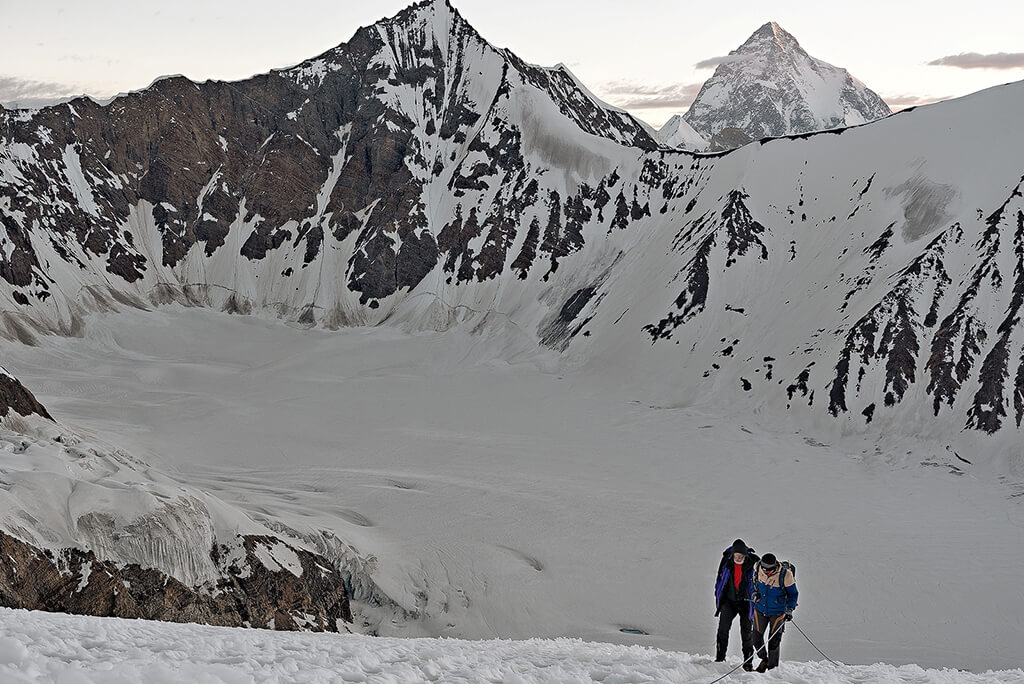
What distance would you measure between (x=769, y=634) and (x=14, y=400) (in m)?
31.5

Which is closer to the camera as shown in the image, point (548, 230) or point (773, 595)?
point (773, 595)

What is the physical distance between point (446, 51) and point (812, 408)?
77.3 meters

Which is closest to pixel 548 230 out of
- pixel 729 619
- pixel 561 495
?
pixel 561 495

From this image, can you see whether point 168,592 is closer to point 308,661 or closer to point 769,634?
point 308,661

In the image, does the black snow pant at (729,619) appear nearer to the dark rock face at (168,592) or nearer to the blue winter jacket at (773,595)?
the blue winter jacket at (773,595)

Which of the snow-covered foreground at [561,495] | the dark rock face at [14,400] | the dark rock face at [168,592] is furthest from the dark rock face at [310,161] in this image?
the dark rock face at [168,592]

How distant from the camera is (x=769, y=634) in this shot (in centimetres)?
1430

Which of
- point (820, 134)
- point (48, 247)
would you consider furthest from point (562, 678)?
point (48, 247)

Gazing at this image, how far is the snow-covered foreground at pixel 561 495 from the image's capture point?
3572 centimetres

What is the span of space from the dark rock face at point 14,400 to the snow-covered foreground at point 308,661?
21.7 metres

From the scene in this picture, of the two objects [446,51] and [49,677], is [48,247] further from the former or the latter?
[49,677]

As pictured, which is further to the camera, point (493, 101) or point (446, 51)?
point (446, 51)

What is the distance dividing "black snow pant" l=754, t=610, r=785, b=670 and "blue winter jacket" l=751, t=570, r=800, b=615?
0.13 meters

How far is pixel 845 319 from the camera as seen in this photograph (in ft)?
223
